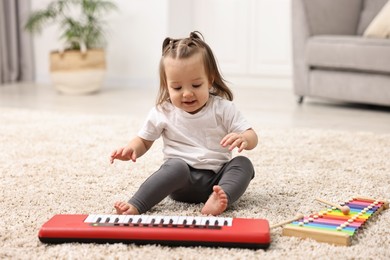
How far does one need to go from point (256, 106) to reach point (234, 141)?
6.94 feet

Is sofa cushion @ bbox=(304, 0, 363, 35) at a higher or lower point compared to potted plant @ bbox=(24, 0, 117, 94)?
higher

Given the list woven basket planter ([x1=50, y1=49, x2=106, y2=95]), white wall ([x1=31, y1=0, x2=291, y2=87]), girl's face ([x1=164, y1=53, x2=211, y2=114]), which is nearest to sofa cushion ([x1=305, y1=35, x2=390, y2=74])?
white wall ([x1=31, y1=0, x2=291, y2=87])

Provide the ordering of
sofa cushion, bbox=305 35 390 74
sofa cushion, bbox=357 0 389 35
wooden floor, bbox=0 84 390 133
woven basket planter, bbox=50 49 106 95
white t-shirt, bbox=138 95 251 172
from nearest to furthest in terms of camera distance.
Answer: white t-shirt, bbox=138 95 251 172
wooden floor, bbox=0 84 390 133
sofa cushion, bbox=305 35 390 74
sofa cushion, bbox=357 0 389 35
woven basket planter, bbox=50 49 106 95

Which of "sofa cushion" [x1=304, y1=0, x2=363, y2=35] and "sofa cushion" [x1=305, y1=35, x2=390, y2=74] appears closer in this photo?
"sofa cushion" [x1=305, y1=35, x2=390, y2=74]

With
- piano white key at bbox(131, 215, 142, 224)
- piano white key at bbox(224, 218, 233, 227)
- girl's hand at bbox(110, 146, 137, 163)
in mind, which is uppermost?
girl's hand at bbox(110, 146, 137, 163)

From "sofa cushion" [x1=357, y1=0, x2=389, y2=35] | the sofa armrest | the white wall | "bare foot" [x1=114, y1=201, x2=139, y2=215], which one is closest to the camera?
"bare foot" [x1=114, y1=201, x2=139, y2=215]

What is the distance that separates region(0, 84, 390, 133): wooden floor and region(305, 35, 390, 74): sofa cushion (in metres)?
0.24

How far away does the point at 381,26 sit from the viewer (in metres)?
3.30

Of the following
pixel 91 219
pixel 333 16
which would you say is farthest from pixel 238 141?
pixel 333 16

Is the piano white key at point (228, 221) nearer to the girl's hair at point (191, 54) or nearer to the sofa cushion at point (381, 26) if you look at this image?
the girl's hair at point (191, 54)

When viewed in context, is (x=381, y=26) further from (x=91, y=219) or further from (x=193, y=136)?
(x=91, y=219)

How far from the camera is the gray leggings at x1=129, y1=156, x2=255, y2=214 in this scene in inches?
54.0

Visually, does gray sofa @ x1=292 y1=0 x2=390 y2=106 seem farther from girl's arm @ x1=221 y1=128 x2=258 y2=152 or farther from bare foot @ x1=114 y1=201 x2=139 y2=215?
bare foot @ x1=114 y1=201 x2=139 y2=215

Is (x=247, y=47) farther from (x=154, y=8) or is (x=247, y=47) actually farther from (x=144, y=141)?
(x=144, y=141)
